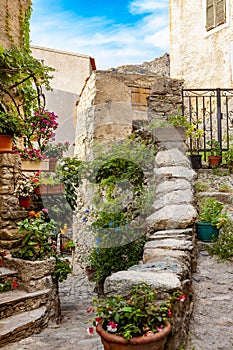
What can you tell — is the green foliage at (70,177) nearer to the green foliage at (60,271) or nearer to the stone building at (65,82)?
the green foliage at (60,271)

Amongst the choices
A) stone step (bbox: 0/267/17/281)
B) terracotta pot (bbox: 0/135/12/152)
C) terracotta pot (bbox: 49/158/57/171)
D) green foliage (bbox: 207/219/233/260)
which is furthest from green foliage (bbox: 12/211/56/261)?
green foliage (bbox: 207/219/233/260)

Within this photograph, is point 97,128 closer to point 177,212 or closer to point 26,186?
point 26,186

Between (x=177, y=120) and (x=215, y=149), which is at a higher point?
(x=177, y=120)

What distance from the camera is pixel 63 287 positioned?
5.71 meters

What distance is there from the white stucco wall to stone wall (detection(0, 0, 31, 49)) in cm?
626

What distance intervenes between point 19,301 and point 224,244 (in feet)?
Answer: 7.08

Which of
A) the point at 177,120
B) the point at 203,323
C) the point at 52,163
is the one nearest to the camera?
the point at 203,323

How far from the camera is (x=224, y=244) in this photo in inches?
135

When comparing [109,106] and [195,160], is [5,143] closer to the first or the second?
[195,160]

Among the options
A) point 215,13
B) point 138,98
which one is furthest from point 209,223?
point 215,13

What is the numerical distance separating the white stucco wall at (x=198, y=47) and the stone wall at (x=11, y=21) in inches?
246

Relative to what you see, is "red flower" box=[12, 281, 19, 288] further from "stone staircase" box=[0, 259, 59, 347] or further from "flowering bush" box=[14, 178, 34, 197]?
"flowering bush" box=[14, 178, 34, 197]

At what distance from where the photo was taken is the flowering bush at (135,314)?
1.56 metres

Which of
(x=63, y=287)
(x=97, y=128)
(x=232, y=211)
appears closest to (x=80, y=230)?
(x=63, y=287)
